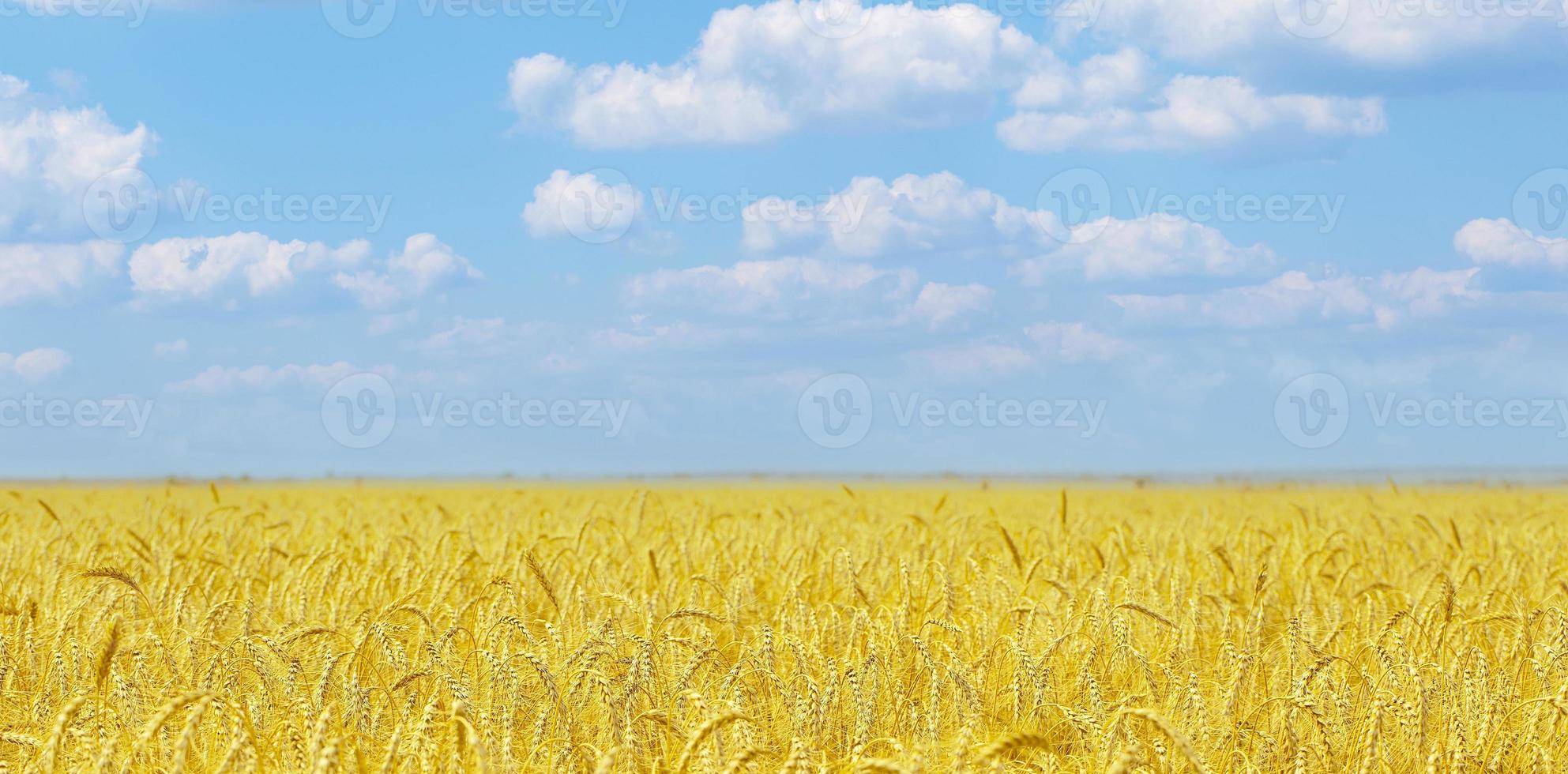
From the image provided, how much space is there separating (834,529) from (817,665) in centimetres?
599

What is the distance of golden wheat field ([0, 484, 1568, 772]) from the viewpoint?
2.98 metres

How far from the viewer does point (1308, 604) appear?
18.9 feet

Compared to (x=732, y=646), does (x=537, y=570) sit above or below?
above

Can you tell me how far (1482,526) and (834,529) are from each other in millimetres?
5597

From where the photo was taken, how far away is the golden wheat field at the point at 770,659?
9.79 ft

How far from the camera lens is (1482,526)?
1059cm

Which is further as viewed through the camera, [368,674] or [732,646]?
[732,646]

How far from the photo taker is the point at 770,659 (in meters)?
3.57

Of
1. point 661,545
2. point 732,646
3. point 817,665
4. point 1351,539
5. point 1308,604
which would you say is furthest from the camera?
point 1351,539

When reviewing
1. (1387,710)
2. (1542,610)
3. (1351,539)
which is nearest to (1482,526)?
(1351,539)

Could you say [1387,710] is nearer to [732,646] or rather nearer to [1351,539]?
[732,646]

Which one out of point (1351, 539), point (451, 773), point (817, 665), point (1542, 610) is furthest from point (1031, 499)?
point (451, 773)

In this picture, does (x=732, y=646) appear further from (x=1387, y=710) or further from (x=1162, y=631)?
(x=1387, y=710)

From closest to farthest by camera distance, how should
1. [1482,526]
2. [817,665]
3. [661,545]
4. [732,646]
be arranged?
1. [817,665]
2. [732,646]
3. [661,545]
4. [1482,526]
